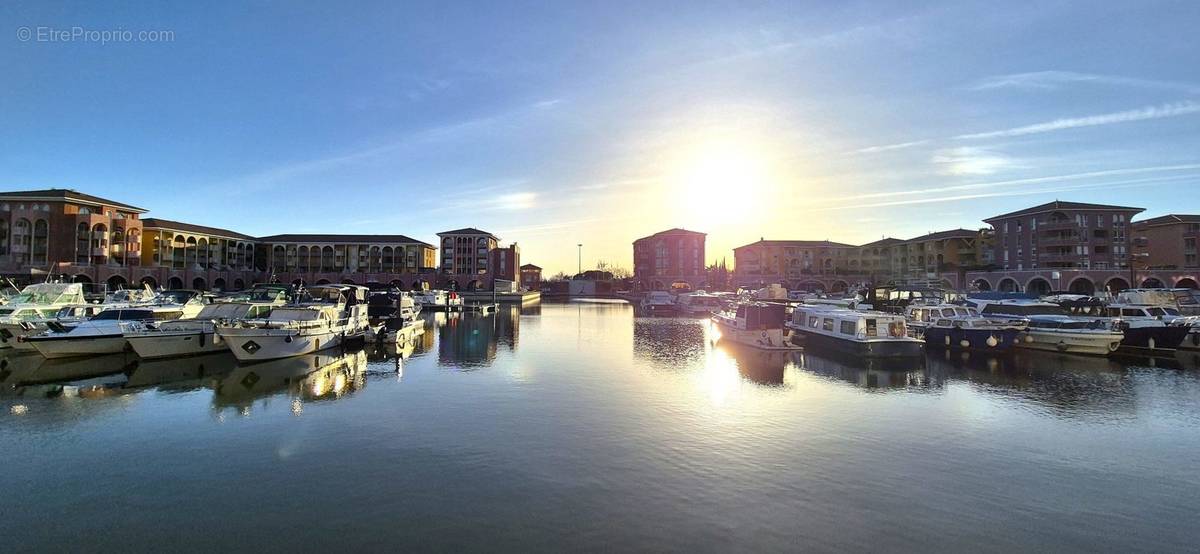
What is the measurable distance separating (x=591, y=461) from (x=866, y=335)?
72.5 feet

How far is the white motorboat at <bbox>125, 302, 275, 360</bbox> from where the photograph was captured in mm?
25172

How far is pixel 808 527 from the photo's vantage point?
28.9 ft

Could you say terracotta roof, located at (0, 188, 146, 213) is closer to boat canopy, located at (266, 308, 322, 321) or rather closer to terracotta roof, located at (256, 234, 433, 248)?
terracotta roof, located at (256, 234, 433, 248)

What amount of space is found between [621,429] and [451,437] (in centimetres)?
448

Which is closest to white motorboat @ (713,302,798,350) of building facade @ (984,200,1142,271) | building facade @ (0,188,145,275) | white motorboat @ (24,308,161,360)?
white motorboat @ (24,308,161,360)

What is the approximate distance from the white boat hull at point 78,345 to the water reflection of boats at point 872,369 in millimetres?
33401

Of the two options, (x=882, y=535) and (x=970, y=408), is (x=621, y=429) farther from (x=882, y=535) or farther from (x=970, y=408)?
(x=970, y=408)

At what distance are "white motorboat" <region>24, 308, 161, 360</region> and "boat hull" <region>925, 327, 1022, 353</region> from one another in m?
43.1

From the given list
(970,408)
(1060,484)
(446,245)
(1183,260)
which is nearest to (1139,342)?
(970,408)

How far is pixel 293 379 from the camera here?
841 inches

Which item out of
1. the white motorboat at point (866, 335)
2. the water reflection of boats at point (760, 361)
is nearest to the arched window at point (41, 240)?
the water reflection of boats at point (760, 361)

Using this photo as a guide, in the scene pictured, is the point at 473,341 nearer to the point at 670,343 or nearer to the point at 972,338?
the point at 670,343

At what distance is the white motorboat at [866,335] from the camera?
27.7 meters

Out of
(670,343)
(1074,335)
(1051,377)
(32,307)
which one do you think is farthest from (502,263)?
(1051,377)
